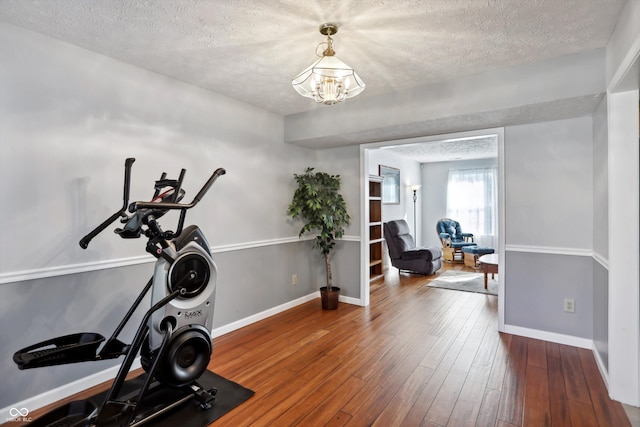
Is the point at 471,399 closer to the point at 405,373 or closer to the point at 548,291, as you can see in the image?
the point at 405,373

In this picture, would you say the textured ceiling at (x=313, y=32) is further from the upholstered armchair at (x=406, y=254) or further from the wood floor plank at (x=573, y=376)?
the upholstered armchair at (x=406, y=254)

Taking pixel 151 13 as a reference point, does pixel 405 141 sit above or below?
below

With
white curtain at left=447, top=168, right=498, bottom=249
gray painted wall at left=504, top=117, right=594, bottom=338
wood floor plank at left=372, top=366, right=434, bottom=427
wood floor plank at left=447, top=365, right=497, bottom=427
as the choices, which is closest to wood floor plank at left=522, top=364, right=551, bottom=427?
wood floor plank at left=447, top=365, right=497, bottom=427

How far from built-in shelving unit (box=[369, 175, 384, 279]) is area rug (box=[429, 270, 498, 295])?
3.19 feet

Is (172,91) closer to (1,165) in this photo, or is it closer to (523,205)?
(1,165)

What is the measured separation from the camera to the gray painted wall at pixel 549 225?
2.93 meters

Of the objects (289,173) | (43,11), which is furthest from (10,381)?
(289,173)

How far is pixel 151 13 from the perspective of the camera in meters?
1.89

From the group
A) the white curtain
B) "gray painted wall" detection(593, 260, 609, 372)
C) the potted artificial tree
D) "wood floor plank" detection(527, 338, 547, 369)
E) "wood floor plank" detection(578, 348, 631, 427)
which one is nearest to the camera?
"wood floor plank" detection(578, 348, 631, 427)

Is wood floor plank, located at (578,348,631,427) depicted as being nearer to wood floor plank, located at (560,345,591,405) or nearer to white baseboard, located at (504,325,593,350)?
wood floor plank, located at (560,345,591,405)

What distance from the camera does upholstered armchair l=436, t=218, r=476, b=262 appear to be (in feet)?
23.7

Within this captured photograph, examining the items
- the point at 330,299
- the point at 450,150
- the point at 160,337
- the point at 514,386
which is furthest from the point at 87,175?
the point at 450,150

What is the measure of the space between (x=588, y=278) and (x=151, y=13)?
13.2ft

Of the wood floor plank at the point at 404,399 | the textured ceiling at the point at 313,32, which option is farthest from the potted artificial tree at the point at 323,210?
the wood floor plank at the point at 404,399
